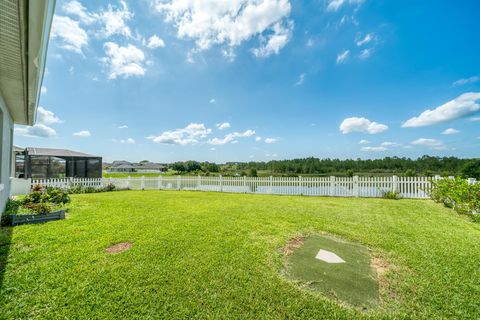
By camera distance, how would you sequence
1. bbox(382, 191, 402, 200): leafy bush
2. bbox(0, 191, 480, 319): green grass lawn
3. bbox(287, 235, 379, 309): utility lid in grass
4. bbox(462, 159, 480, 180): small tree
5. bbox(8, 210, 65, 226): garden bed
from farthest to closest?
1. bbox(462, 159, 480, 180): small tree
2. bbox(382, 191, 402, 200): leafy bush
3. bbox(8, 210, 65, 226): garden bed
4. bbox(287, 235, 379, 309): utility lid in grass
5. bbox(0, 191, 480, 319): green grass lawn

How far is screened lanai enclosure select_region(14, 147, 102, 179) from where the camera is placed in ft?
35.4

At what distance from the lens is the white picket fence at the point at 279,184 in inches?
334

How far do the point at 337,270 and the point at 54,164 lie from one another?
15913 mm

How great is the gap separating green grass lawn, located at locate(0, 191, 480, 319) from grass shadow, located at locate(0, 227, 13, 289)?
2 centimetres

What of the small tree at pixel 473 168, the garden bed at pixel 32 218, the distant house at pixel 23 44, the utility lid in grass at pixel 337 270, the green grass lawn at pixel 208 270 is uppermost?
the distant house at pixel 23 44

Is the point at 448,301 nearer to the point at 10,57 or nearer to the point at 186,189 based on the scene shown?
the point at 10,57

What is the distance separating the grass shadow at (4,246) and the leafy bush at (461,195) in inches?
384

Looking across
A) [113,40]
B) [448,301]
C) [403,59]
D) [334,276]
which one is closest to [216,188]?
[113,40]

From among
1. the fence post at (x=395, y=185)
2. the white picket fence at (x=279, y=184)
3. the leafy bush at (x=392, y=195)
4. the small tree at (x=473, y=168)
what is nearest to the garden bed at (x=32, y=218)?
the white picket fence at (x=279, y=184)

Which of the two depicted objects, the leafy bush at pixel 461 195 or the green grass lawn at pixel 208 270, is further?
the leafy bush at pixel 461 195

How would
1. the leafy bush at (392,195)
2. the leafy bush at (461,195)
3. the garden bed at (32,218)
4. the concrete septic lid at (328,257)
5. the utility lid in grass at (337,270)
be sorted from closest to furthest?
the utility lid in grass at (337,270), the concrete septic lid at (328,257), the garden bed at (32,218), the leafy bush at (461,195), the leafy bush at (392,195)

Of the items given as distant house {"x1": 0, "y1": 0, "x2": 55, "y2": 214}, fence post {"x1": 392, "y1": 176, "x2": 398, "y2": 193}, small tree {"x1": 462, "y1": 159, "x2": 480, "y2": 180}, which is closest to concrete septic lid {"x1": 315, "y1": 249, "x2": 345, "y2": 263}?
distant house {"x1": 0, "y1": 0, "x2": 55, "y2": 214}

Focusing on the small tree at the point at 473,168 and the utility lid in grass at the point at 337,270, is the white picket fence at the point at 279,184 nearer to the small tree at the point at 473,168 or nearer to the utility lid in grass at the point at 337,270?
the utility lid in grass at the point at 337,270

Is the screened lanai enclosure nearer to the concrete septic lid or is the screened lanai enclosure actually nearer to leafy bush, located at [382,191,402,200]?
the concrete septic lid
